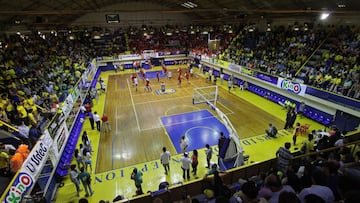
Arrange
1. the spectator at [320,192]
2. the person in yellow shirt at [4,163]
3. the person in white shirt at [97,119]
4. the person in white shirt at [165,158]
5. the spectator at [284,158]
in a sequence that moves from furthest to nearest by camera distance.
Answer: the person in white shirt at [97,119] < the person in white shirt at [165,158] < the spectator at [284,158] < the person in yellow shirt at [4,163] < the spectator at [320,192]

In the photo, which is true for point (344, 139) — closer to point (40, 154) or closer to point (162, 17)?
point (40, 154)

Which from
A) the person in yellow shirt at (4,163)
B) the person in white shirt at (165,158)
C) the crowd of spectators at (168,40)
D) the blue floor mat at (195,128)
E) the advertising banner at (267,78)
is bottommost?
the blue floor mat at (195,128)

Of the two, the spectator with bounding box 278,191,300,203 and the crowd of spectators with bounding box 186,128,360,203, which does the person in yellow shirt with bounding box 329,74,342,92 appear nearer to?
the crowd of spectators with bounding box 186,128,360,203

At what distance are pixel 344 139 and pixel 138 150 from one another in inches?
356

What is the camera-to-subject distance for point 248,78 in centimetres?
2011

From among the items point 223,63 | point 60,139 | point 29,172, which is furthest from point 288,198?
point 223,63

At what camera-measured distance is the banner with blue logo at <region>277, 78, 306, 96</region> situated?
1404cm

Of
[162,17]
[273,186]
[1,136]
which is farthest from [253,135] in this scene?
[162,17]

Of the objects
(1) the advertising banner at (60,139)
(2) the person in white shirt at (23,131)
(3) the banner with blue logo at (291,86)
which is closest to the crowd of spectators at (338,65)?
(3) the banner with blue logo at (291,86)

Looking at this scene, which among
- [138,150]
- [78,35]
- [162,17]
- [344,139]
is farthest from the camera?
[162,17]

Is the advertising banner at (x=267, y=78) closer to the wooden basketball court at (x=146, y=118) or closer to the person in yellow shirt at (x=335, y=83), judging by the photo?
the wooden basketball court at (x=146, y=118)

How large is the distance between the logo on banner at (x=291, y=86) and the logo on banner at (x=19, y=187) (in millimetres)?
15420

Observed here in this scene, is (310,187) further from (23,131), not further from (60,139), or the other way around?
(60,139)

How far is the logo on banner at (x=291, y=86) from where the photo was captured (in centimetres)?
1429
